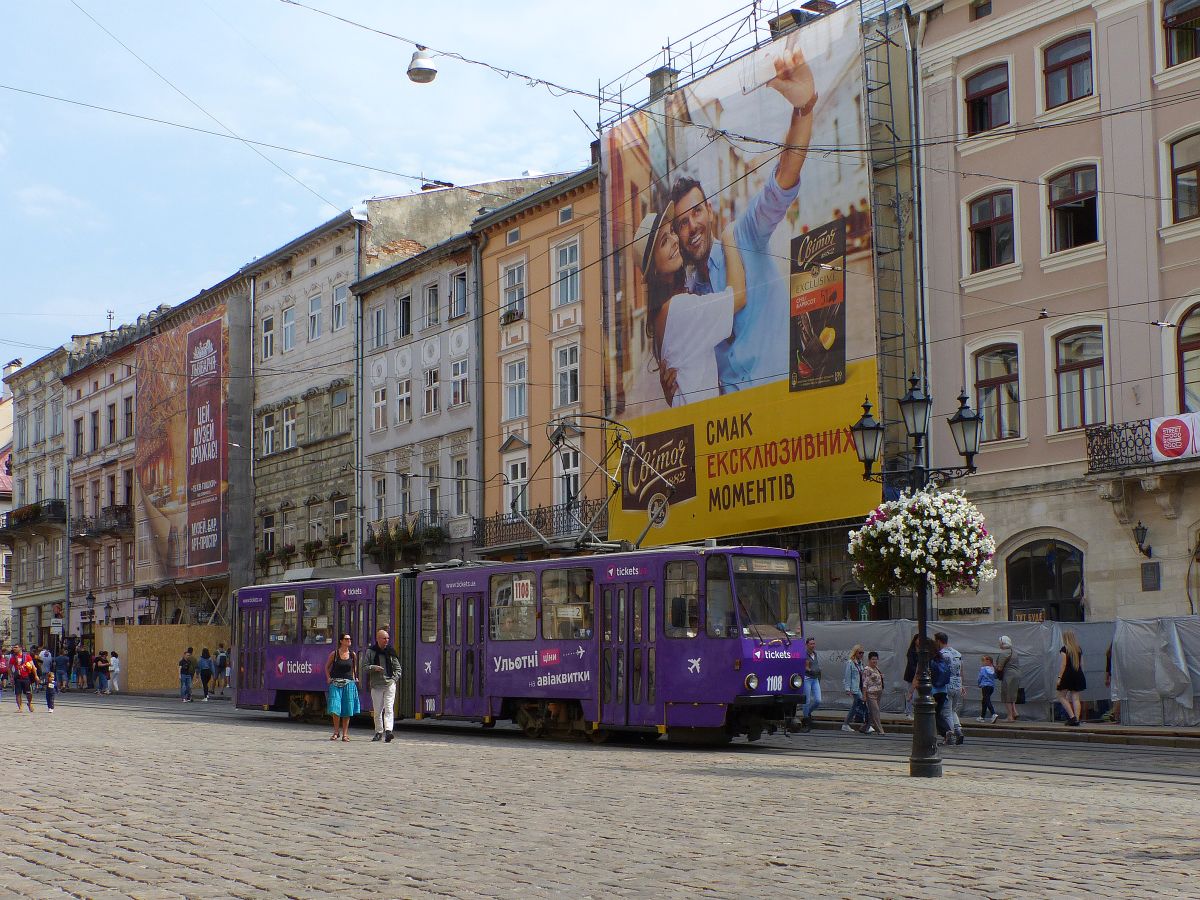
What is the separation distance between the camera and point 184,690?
43875 mm

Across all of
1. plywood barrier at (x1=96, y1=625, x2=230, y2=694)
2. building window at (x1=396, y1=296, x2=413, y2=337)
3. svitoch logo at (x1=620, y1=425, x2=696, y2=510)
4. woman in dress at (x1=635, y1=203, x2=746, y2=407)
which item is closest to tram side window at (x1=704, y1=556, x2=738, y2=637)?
svitoch logo at (x1=620, y1=425, x2=696, y2=510)

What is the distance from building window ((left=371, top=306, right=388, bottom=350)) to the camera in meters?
49.7

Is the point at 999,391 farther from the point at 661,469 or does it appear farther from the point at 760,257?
Answer: the point at 661,469

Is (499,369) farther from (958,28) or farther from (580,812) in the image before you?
(580,812)

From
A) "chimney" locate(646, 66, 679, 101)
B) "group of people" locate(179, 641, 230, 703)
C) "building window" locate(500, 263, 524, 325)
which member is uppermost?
"chimney" locate(646, 66, 679, 101)

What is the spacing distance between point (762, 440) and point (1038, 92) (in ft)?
29.6

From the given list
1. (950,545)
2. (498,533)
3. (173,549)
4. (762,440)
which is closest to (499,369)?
(498,533)

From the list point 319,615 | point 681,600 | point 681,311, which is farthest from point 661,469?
point 681,600

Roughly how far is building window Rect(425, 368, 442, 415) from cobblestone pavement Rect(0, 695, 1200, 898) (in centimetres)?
2715

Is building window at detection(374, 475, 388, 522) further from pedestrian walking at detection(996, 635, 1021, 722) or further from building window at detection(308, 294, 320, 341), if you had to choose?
pedestrian walking at detection(996, 635, 1021, 722)

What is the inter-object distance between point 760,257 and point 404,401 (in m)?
17.7

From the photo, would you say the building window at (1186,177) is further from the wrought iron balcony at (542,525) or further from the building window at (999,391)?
the wrought iron balcony at (542,525)

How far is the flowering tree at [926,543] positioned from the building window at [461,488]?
27689 mm

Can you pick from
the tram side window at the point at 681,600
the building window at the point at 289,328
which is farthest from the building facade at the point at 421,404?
the tram side window at the point at 681,600
